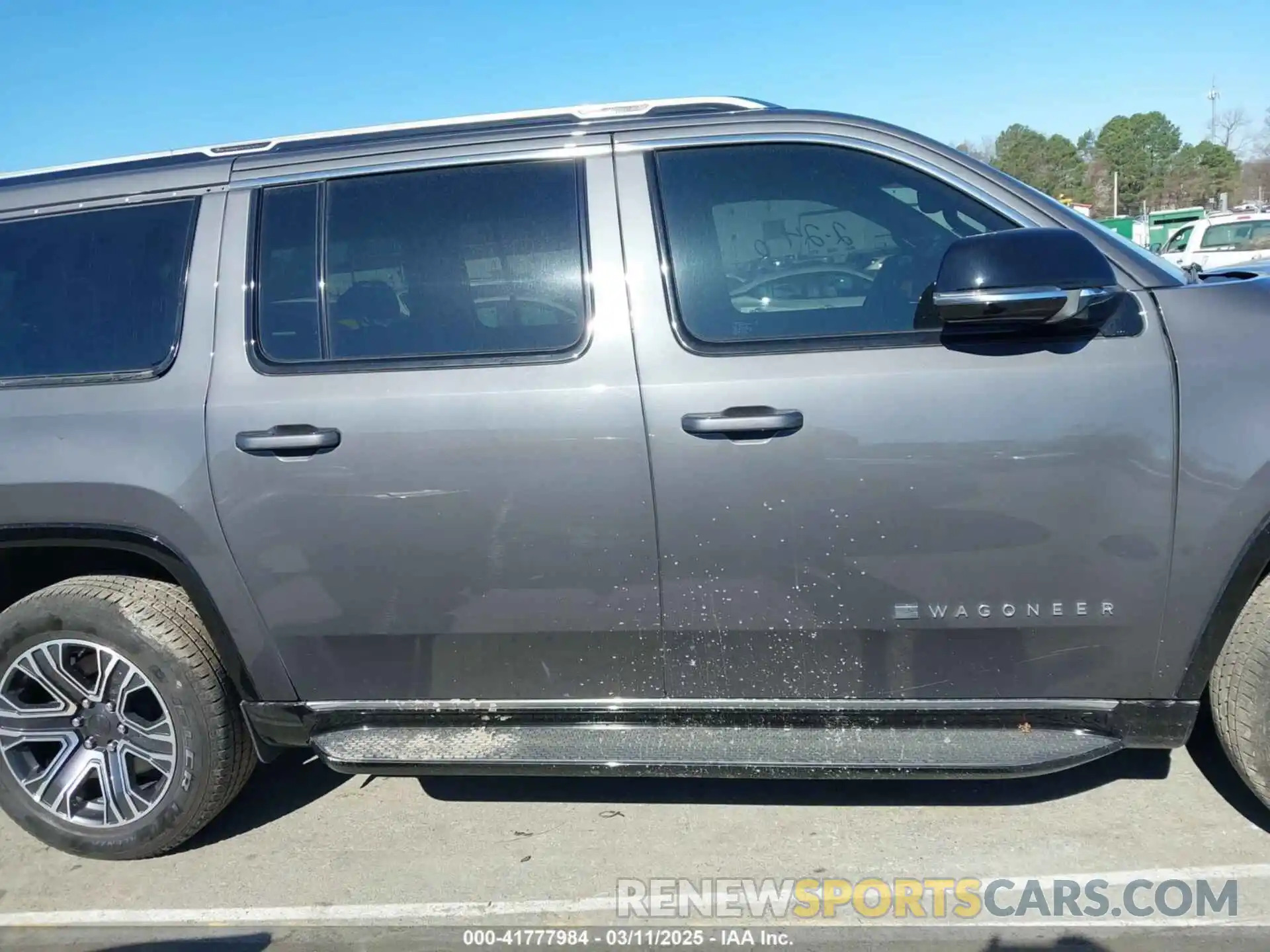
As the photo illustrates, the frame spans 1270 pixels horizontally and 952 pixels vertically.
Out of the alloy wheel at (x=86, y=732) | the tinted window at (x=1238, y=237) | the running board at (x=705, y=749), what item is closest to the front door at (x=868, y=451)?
the running board at (x=705, y=749)

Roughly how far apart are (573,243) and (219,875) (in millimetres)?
2217

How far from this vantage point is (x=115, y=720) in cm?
310

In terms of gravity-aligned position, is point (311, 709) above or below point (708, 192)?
below

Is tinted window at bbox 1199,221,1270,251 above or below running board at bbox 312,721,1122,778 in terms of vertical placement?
above

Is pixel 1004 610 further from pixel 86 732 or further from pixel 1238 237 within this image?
pixel 1238 237

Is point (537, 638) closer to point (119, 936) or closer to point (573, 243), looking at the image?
point (573, 243)

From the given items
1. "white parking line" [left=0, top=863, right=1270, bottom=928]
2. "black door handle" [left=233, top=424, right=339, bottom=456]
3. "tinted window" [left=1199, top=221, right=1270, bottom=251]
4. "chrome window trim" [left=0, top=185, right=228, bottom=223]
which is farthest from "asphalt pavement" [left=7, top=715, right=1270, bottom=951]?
"tinted window" [left=1199, top=221, right=1270, bottom=251]

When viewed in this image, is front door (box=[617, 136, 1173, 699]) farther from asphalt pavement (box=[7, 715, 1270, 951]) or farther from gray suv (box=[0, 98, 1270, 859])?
asphalt pavement (box=[7, 715, 1270, 951])

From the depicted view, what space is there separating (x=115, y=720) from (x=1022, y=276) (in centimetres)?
289

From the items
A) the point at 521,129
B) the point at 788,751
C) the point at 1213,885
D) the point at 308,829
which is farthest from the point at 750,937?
the point at 521,129

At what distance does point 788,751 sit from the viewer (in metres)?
2.76

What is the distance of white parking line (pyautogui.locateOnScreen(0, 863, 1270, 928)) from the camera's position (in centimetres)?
283

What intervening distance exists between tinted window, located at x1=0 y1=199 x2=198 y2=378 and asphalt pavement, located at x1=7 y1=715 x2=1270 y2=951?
1591mm

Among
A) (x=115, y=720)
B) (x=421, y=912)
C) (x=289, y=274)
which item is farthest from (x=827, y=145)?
(x=115, y=720)
